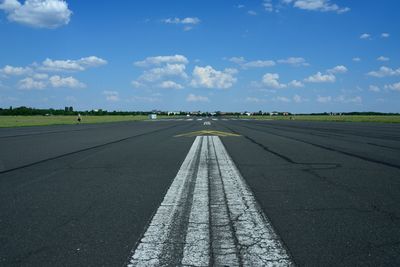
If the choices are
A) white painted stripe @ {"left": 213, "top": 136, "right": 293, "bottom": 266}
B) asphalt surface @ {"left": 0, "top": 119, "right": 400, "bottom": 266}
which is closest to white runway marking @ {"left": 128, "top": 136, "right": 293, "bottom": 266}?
white painted stripe @ {"left": 213, "top": 136, "right": 293, "bottom": 266}

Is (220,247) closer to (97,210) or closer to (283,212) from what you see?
(283,212)

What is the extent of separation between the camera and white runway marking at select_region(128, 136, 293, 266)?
3.23m

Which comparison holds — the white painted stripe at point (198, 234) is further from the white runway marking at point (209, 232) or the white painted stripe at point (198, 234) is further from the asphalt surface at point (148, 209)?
the asphalt surface at point (148, 209)

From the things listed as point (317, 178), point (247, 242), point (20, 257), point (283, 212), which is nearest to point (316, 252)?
point (247, 242)

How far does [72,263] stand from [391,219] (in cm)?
358

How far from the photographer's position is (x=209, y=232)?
393 cm

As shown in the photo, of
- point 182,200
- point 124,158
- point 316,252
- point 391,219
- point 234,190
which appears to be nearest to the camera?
point 316,252

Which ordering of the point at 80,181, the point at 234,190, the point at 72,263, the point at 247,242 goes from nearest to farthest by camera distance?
the point at 72,263 < the point at 247,242 < the point at 234,190 < the point at 80,181

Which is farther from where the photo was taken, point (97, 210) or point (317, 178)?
point (317, 178)

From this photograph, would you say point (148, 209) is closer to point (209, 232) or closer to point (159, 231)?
point (159, 231)

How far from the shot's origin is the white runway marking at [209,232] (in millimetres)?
3232

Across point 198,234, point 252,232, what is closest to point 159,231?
point 198,234

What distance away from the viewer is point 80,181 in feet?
23.3

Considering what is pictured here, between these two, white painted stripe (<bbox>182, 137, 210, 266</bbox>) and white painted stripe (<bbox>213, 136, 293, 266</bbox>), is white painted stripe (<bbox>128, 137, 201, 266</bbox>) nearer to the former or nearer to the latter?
white painted stripe (<bbox>182, 137, 210, 266</bbox>)
